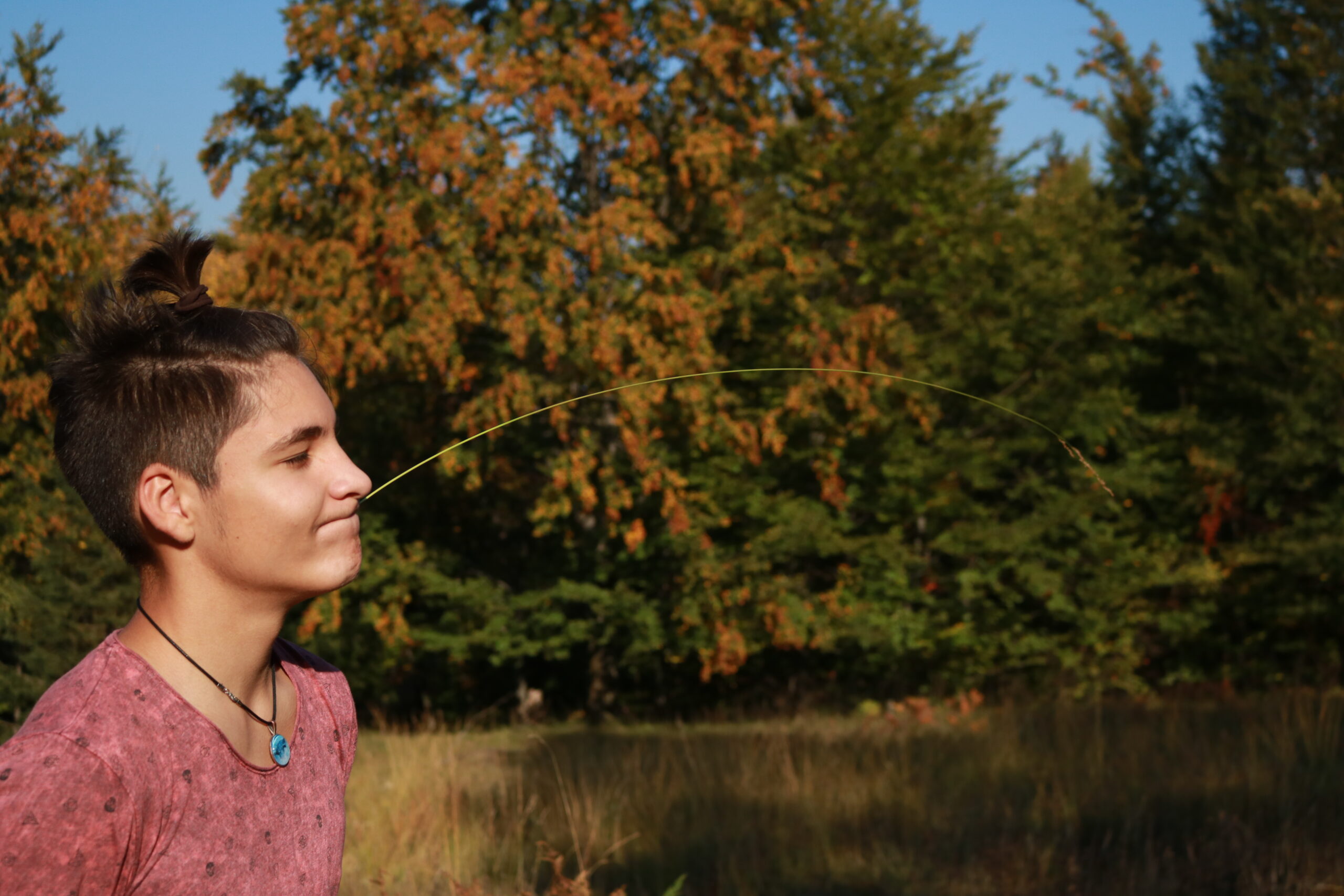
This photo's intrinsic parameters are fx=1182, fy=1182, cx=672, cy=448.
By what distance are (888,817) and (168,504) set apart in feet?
19.4

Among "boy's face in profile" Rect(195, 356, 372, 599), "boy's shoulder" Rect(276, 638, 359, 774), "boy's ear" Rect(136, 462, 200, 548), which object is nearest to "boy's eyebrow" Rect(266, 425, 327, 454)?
"boy's face in profile" Rect(195, 356, 372, 599)

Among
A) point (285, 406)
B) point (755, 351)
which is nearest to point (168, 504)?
point (285, 406)

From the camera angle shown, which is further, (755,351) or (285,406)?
(755,351)

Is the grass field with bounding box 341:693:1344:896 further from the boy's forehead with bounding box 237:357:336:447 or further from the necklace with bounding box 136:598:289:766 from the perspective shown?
the boy's forehead with bounding box 237:357:336:447

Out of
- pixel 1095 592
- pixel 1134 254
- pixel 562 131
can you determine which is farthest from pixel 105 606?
pixel 1134 254

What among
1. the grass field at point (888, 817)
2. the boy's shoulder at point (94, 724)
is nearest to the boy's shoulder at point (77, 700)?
the boy's shoulder at point (94, 724)

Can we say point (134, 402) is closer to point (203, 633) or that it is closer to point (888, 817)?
point (203, 633)

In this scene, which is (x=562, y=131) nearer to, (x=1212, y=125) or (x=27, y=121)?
(x=27, y=121)

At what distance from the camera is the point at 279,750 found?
1.50 m

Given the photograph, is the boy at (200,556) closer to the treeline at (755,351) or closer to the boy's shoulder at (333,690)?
the boy's shoulder at (333,690)

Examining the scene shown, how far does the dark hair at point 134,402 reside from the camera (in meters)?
1.39

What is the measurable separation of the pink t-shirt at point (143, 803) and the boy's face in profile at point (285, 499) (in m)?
0.17

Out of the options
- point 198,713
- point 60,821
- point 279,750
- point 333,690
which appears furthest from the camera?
point 333,690

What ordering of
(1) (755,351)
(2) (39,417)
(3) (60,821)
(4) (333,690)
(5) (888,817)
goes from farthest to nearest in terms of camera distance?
(1) (755,351)
(2) (39,417)
(5) (888,817)
(4) (333,690)
(3) (60,821)
